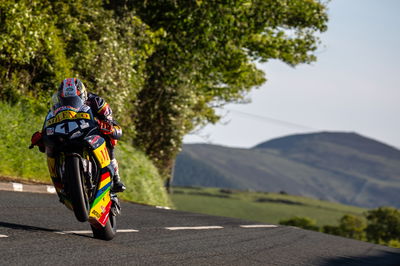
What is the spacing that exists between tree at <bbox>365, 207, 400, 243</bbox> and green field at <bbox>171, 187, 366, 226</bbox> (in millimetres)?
47544

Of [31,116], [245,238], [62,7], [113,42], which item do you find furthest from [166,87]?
[245,238]

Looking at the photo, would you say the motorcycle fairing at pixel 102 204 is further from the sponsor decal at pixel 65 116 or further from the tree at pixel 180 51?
the tree at pixel 180 51

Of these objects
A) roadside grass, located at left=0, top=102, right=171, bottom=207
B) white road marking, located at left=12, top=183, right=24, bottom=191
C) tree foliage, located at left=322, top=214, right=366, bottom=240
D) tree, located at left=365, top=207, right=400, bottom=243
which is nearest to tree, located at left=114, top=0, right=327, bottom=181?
roadside grass, located at left=0, top=102, right=171, bottom=207

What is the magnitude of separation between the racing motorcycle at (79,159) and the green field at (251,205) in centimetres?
11238

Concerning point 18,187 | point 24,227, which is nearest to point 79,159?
point 24,227

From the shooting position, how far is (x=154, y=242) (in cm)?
867

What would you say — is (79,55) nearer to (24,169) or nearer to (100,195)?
(24,169)

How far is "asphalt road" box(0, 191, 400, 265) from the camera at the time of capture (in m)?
6.77

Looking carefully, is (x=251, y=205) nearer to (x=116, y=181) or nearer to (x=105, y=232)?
(x=116, y=181)

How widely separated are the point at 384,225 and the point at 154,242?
68524 mm

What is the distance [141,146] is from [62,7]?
324 inches

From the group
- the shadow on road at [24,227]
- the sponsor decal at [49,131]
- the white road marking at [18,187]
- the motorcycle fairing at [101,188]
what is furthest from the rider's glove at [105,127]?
the white road marking at [18,187]

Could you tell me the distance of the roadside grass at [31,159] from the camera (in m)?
15.2

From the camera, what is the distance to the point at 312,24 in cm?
3275
